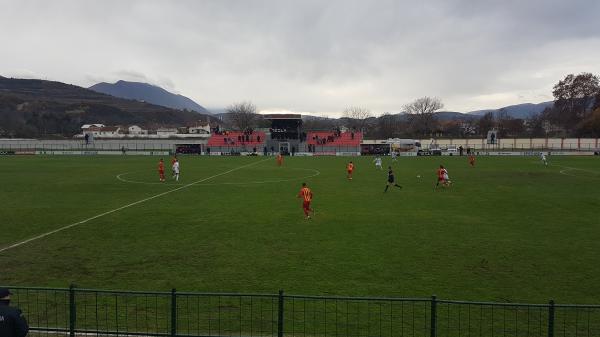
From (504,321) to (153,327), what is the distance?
682cm

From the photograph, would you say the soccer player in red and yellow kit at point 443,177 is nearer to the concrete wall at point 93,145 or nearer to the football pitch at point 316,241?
the football pitch at point 316,241

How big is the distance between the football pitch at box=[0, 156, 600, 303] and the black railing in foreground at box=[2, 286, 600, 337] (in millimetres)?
702

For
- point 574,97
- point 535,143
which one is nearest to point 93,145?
point 535,143

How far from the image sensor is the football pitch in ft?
34.2

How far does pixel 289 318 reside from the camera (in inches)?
334

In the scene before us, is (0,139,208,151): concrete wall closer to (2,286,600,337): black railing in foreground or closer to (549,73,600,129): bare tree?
(2,286,600,337): black railing in foreground

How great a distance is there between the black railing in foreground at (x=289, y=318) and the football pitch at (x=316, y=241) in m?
0.70

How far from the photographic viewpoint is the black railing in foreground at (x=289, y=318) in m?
7.86

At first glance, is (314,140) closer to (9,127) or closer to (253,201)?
(253,201)

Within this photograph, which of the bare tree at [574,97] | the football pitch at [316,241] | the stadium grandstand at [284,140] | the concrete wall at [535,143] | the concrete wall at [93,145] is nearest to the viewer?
the football pitch at [316,241]

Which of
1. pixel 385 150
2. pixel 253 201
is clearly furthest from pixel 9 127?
pixel 253 201

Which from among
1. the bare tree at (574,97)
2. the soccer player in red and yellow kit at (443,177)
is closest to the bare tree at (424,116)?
the bare tree at (574,97)

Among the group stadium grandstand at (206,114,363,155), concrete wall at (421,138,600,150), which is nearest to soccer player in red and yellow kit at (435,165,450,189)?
stadium grandstand at (206,114,363,155)

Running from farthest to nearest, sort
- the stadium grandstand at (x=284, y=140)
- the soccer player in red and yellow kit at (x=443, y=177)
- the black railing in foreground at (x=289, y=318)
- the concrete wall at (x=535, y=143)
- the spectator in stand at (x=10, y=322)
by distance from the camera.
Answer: the concrete wall at (x=535, y=143) → the stadium grandstand at (x=284, y=140) → the soccer player in red and yellow kit at (x=443, y=177) → the black railing in foreground at (x=289, y=318) → the spectator in stand at (x=10, y=322)
